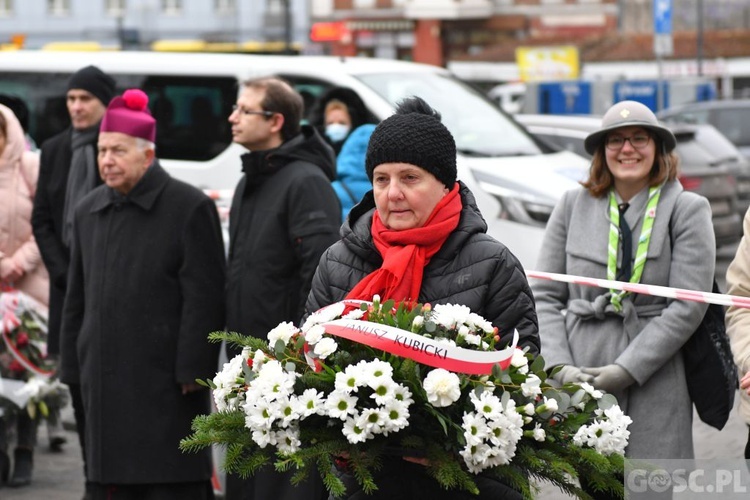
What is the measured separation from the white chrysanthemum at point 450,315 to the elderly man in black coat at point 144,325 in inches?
103

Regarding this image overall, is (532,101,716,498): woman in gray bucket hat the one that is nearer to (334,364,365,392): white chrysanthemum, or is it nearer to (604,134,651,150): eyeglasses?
(604,134,651,150): eyeglasses

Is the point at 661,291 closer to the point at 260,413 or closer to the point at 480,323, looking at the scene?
the point at 480,323

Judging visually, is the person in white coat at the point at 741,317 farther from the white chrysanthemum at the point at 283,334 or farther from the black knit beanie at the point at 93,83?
the black knit beanie at the point at 93,83

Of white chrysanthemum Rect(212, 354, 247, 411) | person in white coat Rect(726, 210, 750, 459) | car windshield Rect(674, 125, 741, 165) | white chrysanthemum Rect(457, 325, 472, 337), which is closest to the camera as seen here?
white chrysanthemum Rect(457, 325, 472, 337)

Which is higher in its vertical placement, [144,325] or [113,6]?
[113,6]

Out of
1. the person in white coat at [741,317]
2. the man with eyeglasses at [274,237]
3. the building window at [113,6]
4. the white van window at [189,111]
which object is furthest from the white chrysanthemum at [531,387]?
the building window at [113,6]

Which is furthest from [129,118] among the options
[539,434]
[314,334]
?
[539,434]

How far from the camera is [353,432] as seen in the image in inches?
135

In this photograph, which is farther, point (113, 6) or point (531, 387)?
point (113, 6)

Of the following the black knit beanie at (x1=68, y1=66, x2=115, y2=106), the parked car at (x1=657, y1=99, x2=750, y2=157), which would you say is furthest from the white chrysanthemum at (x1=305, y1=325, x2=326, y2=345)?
the parked car at (x1=657, y1=99, x2=750, y2=157)

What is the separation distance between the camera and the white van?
11648 mm

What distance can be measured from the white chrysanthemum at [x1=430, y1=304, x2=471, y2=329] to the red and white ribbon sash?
0.33 feet

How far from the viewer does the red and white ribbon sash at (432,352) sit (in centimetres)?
350

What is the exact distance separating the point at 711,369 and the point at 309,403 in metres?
2.31
